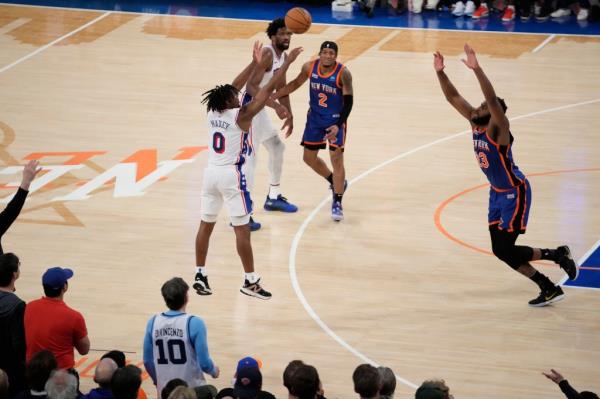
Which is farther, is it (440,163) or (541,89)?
(541,89)

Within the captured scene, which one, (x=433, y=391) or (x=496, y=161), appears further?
(x=496, y=161)

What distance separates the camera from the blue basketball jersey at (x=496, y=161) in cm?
977

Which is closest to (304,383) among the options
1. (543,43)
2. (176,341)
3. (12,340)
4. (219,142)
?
(176,341)

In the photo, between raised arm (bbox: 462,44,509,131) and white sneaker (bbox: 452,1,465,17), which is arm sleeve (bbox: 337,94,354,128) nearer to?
raised arm (bbox: 462,44,509,131)

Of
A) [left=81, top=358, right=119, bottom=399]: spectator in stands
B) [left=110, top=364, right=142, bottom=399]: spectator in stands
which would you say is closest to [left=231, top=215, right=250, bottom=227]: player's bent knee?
[left=81, top=358, right=119, bottom=399]: spectator in stands

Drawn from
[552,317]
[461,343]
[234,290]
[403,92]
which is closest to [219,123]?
[234,290]

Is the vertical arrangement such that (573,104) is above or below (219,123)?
below

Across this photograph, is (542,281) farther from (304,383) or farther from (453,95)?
(304,383)

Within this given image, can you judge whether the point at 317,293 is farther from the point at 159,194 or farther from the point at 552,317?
the point at 159,194

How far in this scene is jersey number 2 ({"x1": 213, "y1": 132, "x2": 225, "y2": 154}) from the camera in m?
9.90

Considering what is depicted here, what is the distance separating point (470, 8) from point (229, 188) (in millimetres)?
13000

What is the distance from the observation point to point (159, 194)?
13359mm

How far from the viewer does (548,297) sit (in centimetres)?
1030

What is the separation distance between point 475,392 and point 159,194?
572cm
